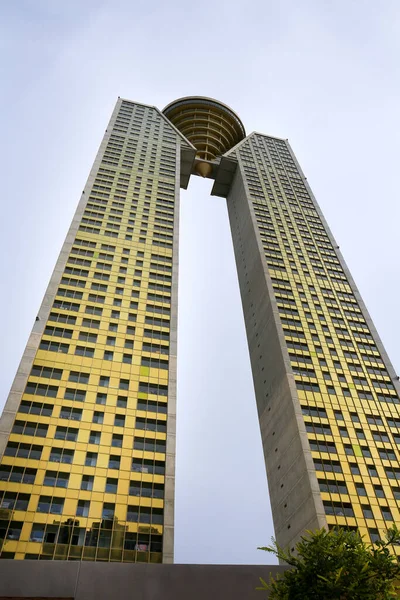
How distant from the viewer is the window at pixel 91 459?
3919cm

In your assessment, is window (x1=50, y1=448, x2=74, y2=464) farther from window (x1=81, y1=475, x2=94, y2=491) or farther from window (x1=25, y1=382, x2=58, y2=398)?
window (x1=25, y1=382, x2=58, y2=398)

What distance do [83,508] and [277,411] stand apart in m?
26.0

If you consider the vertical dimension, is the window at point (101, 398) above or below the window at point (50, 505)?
above

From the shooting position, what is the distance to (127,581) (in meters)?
25.4

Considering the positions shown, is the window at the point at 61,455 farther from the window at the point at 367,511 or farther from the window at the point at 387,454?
the window at the point at 387,454

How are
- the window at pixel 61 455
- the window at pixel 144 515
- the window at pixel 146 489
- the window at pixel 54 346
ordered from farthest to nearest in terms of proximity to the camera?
the window at pixel 54 346
the window at pixel 61 455
the window at pixel 146 489
the window at pixel 144 515

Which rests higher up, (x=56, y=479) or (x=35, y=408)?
(x=35, y=408)

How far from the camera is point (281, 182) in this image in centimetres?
9438

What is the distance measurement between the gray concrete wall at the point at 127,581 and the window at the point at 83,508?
36.4 feet

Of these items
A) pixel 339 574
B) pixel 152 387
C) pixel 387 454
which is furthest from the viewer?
pixel 387 454

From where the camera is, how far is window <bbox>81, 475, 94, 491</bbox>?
124ft

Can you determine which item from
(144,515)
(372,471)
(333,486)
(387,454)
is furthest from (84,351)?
(387,454)

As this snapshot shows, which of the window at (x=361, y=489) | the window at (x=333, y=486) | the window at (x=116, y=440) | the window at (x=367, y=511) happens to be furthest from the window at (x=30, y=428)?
the window at (x=367, y=511)

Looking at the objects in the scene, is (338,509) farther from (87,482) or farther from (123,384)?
(123,384)
